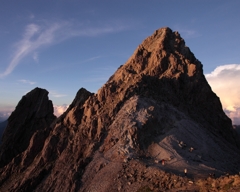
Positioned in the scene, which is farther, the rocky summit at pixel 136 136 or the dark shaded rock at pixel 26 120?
the dark shaded rock at pixel 26 120

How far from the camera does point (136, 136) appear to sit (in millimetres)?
44219

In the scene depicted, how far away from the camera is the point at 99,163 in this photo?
138 feet

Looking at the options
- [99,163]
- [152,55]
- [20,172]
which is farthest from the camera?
[152,55]

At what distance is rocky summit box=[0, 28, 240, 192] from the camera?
38219mm

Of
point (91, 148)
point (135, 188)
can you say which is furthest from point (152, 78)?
point (135, 188)

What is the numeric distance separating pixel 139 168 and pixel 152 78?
85.6 ft

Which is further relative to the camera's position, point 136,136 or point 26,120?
point 26,120

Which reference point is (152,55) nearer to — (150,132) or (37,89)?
(150,132)

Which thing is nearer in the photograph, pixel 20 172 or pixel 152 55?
pixel 20 172

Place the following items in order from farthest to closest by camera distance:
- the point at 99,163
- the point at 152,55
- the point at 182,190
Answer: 1. the point at 152,55
2. the point at 99,163
3. the point at 182,190

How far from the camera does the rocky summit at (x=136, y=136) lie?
3822cm

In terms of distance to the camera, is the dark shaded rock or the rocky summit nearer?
the rocky summit

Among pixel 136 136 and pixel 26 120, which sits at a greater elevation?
pixel 26 120

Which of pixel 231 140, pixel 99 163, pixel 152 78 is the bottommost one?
pixel 99 163
